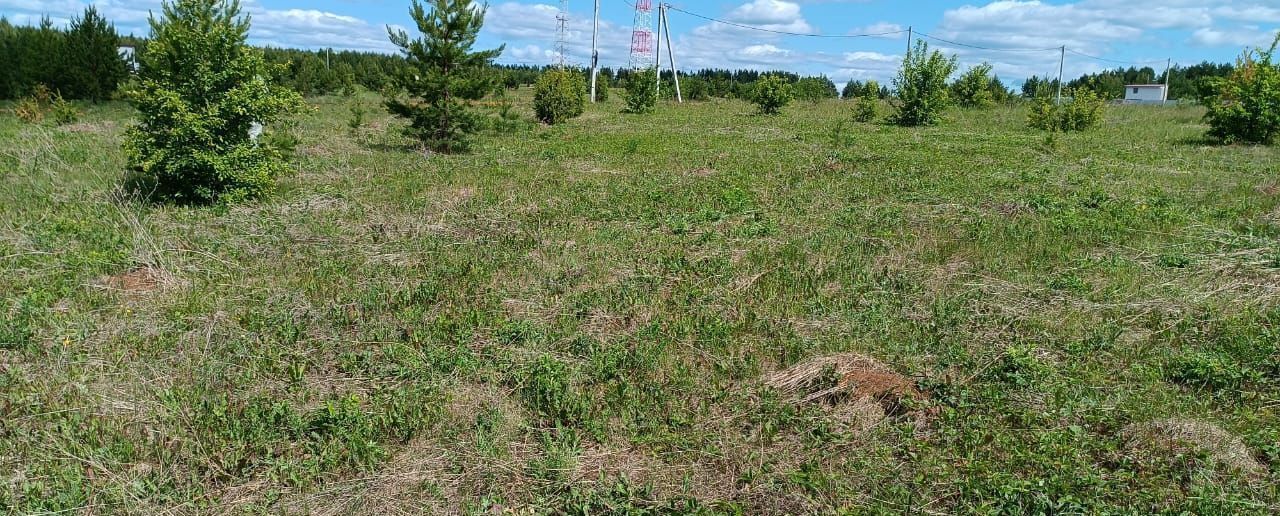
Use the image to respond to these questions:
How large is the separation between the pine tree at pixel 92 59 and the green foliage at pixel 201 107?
14921 mm

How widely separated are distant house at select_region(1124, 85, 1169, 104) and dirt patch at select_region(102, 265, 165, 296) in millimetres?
64788

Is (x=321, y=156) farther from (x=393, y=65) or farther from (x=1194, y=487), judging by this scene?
(x=1194, y=487)

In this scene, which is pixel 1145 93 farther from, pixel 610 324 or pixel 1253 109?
pixel 610 324

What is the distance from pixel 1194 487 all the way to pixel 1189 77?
7513cm

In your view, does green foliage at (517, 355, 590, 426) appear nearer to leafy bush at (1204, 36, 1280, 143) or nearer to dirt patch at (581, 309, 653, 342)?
dirt patch at (581, 309, 653, 342)

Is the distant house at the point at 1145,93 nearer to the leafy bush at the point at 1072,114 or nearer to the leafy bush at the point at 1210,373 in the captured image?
the leafy bush at the point at 1072,114

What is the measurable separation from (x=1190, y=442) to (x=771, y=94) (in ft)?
71.5

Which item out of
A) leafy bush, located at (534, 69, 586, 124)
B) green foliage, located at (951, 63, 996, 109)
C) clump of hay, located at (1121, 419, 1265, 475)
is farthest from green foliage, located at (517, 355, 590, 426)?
A: green foliage, located at (951, 63, 996, 109)

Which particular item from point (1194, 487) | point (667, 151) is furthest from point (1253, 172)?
point (1194, 487)

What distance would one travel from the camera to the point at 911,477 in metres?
3.08

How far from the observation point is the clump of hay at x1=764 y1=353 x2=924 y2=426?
3619mm

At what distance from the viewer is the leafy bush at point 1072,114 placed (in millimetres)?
18250

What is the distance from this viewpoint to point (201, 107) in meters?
7.50

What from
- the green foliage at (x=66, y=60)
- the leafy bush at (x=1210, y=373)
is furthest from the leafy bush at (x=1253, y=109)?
the green foliage at (x=66, y=60)
